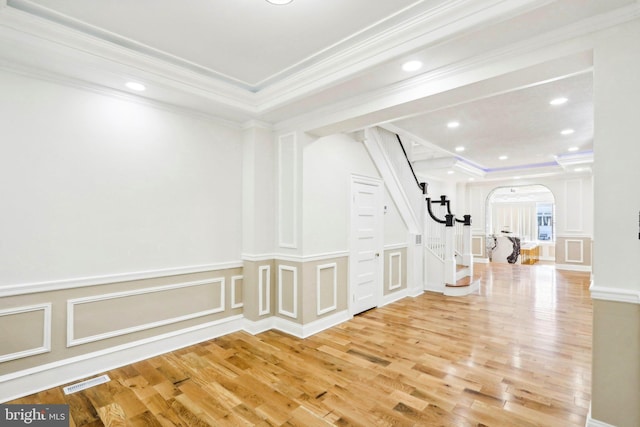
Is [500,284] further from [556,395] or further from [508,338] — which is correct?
[556,395]

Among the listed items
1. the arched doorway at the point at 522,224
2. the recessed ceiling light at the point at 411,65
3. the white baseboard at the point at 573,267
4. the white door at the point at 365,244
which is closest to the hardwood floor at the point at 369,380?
the white door at the point at 365,244

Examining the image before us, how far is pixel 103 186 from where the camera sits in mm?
2951

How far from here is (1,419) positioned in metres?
2.17

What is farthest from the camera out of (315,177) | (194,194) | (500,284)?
(500,284)

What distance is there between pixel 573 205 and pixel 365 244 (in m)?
7.60

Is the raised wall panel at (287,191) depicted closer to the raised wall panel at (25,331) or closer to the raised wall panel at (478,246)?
the raised wall panel at (25,331)

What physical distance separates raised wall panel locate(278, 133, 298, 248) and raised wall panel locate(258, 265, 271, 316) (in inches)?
15.7

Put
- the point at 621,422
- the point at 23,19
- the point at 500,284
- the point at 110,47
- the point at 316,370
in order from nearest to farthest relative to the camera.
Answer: the point at 621,422
the point at 23,19
the point at 110,47
the point at 316,370
the point at 500,284

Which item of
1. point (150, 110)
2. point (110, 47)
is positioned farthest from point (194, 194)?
point (110, 47)

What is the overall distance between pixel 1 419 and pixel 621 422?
4086 mm

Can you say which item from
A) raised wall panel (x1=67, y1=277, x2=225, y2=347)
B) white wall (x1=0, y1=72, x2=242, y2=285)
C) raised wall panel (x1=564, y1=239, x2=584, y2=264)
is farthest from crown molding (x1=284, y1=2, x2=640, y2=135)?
raised wall panel (x1=564, y1=239, x2=584, y2=264)

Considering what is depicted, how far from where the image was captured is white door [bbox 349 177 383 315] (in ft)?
14.9

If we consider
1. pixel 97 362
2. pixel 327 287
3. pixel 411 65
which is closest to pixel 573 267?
pixel 327 287
